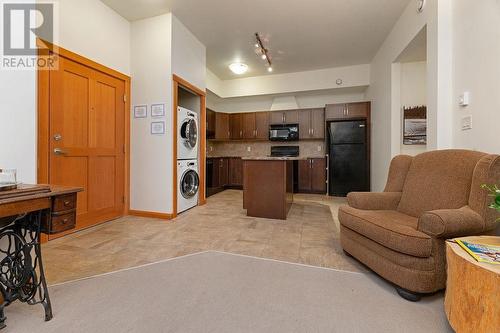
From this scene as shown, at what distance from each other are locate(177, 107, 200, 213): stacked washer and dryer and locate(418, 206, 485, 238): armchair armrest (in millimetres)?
3056

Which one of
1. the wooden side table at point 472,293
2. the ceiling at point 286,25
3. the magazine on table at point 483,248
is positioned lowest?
the wooden side table at point 472,293

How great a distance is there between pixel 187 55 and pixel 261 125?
2.84 meters

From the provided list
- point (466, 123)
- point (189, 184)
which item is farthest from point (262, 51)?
point (466, 123)

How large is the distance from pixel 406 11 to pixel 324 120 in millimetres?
2666

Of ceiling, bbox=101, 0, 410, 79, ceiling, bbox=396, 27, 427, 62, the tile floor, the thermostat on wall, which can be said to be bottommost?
the tile floor

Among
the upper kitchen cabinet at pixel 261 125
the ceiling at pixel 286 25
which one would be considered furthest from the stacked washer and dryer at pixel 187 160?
the upper kitchen cabinet at pixel 261 125

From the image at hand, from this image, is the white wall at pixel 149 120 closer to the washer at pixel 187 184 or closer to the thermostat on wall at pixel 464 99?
the washer at pixel 187 184

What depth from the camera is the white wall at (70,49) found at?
5.37ft

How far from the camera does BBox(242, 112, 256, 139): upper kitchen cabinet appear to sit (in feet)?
20.0

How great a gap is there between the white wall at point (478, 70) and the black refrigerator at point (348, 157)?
2.72 meters

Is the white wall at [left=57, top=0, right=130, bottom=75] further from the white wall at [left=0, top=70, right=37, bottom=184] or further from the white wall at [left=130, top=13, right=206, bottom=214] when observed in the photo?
the white wall at [left=0, top=70, right=37, bottom=184]

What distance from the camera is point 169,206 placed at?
324cm

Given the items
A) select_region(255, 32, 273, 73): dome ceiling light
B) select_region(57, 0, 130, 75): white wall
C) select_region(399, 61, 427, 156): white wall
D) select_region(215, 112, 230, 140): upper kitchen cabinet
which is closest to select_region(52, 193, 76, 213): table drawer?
select_region(57, 0, 130, 75): white wall

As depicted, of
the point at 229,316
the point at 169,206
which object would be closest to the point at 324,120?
the point at 169,206
